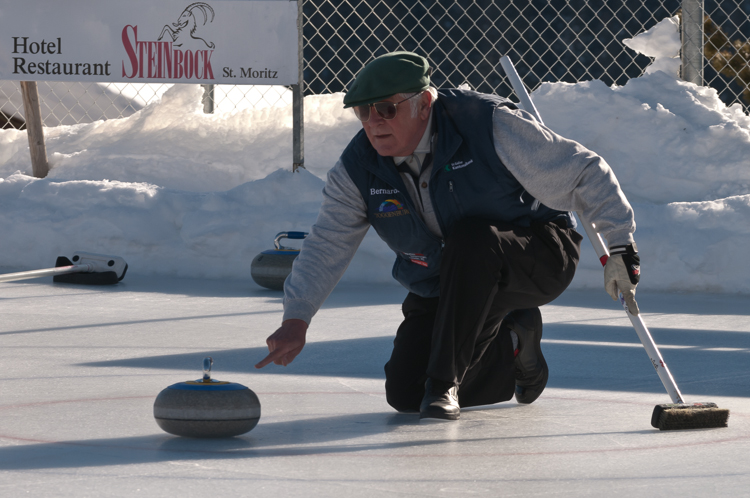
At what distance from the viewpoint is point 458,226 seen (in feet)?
7.15

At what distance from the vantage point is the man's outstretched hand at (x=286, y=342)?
210cm

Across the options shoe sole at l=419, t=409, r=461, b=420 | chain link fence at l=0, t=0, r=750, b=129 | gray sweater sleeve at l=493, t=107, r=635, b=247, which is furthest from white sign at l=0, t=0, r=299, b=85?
shoe sole at l=419, t=409, r=461, b=420

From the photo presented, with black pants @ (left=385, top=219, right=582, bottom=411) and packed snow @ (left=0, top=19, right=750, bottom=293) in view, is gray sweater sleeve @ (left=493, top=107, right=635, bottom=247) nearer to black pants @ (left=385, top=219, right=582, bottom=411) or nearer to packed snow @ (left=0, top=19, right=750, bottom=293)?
black pants @ (left=385, top=219, right=582, bottom=411)

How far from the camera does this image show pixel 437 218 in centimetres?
227

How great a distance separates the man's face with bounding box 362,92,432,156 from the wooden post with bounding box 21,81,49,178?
4491 millimetres

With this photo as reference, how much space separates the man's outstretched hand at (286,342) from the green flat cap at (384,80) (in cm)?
52

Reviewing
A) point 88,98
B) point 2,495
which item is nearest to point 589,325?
point 2,495

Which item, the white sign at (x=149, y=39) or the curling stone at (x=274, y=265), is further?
the white sign at (x=149, y=39)

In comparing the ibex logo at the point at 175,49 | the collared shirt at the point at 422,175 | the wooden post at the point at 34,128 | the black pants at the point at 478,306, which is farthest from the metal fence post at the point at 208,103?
the collared shirt at the point at 422,175

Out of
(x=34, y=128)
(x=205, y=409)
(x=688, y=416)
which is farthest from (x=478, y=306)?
(x=34, y=128)

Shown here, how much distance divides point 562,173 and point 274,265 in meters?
2.57

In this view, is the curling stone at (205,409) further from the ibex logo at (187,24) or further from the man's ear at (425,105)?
the ibex logo at (187,24)

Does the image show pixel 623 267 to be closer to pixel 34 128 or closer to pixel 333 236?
pixel 333 236

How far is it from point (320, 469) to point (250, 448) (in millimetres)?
228
